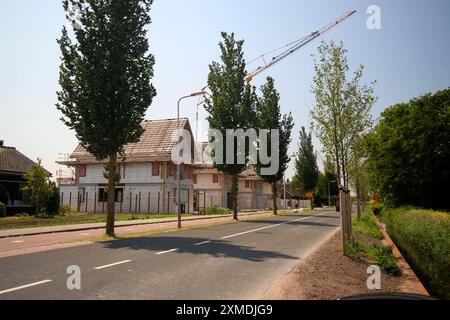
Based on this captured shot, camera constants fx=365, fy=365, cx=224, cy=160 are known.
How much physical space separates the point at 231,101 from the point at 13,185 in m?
22.6

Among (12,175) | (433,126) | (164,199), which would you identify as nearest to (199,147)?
(164,199)

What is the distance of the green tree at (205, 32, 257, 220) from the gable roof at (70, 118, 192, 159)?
543 inches

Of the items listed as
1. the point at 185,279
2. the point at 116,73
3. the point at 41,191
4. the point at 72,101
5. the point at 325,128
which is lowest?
the point at 185,279

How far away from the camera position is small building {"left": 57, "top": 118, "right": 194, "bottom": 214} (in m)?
43.0

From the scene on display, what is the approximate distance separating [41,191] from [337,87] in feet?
84.7

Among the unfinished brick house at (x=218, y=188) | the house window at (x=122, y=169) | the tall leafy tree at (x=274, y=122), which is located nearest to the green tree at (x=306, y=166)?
the unfinished brick house at (x=218, y=188)

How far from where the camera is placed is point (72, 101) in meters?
17.3

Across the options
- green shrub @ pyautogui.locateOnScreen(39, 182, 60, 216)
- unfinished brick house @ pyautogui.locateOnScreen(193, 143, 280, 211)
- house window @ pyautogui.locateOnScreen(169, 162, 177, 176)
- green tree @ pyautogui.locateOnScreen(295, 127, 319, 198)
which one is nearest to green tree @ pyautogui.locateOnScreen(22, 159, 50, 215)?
green shrub @ pyautogui.locateOnScreen(39, 182, 60, 216)

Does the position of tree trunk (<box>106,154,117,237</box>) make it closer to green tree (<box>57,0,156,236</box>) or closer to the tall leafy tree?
green tree (<box>57,0,156,236</box>)

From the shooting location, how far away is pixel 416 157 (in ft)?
93.4

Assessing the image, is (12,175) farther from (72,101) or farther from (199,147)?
(199,147)

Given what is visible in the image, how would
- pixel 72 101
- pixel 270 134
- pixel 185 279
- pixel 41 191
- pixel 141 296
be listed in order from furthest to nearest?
pixel 270 134 < pixel 41 191 < pixel 72 101 < pixel 185 279 < pixel 141 296

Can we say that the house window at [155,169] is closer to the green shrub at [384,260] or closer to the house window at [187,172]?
the house window at [187,172]

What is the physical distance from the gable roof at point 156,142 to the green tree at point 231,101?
45.3 ft
